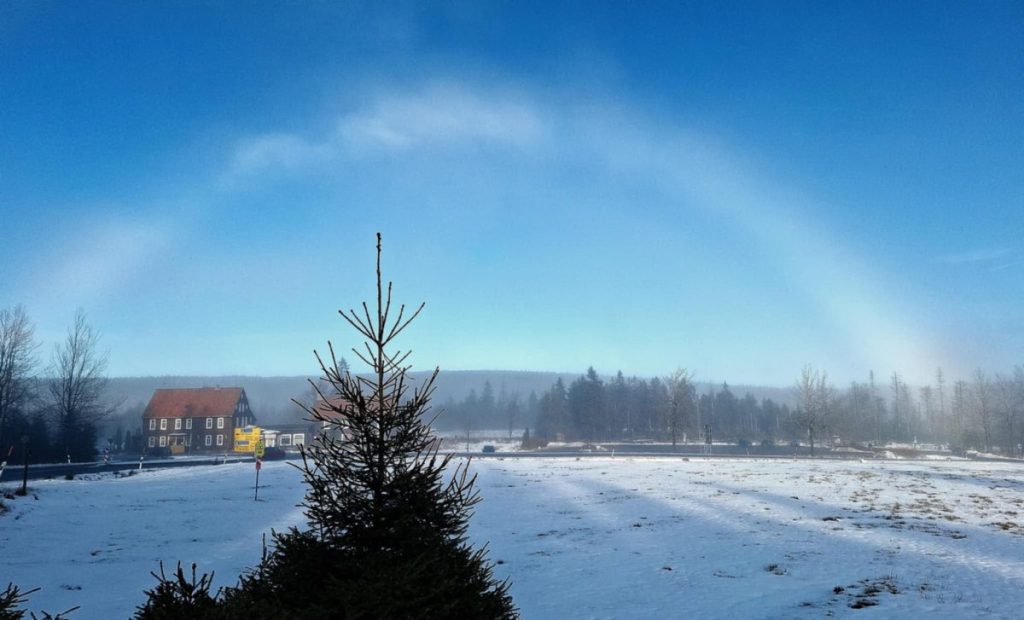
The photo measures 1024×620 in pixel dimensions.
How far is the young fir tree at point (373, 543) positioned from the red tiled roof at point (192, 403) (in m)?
91.8

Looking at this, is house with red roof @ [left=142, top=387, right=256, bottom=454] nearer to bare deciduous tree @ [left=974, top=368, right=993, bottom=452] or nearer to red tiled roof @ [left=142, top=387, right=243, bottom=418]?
red tiled roof @ [left=142, top=387, right=243, bottom=418]

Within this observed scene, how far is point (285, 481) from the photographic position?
125 feet

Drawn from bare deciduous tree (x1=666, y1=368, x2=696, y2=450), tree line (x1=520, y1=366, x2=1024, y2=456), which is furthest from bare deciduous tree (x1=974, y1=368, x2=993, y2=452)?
bare deciduous tree (x1=666, y1=368, x2=696, y2=450)

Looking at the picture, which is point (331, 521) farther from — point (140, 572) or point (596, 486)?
point (596, 486)

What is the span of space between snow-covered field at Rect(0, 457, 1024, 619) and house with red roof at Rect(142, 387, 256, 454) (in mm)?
54038

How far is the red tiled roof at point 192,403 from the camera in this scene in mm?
84812

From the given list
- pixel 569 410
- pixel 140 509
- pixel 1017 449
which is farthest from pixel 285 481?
pixel 1017 449

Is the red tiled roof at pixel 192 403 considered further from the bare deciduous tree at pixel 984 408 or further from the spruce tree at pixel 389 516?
the bare deciduous tree at pixel 984 408

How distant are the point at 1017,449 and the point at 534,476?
82.4 metres

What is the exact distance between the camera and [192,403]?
86062 millimetres

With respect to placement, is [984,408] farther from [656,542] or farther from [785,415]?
[656,542]

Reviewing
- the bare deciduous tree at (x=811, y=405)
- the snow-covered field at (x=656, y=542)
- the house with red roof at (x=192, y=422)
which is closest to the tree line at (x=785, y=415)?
the bare deciduous tree at (x=811, y=405)

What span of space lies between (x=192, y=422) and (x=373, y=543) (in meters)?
94.6

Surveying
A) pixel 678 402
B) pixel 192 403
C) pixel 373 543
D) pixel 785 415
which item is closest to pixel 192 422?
pixel 192 403
